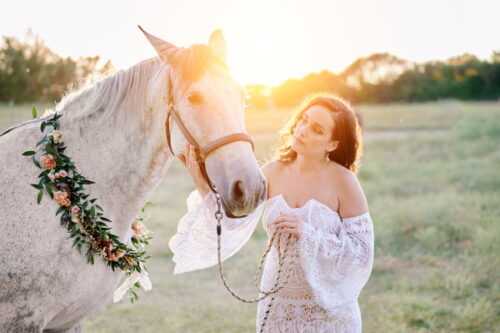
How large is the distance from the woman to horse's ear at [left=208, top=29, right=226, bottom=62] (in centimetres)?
49

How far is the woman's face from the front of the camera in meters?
2.97

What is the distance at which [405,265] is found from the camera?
22.9 feet

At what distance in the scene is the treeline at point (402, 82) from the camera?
97.9ft

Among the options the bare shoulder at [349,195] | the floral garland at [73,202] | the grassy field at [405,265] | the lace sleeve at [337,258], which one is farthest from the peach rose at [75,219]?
the grassy field at [405,265]

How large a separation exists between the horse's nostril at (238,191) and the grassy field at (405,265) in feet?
10.5

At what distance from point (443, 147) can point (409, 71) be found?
57.9 feet

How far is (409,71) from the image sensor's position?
3250cm

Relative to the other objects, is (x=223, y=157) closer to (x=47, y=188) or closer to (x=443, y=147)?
(x=47, y=188)

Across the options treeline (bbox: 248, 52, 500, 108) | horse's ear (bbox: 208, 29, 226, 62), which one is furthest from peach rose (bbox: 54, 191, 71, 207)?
treeline (bbox: 248, 52, 500, 108)

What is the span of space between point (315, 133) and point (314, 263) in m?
0.71

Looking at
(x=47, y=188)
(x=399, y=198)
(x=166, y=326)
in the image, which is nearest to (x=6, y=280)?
(x=47, y=188)

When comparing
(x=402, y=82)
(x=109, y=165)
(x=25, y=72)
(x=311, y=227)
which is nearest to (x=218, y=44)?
(x=109, y=165)

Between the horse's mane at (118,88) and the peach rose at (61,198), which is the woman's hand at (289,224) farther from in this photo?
the peach rose at (61,198)

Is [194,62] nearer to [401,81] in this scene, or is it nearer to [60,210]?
[60,210]
